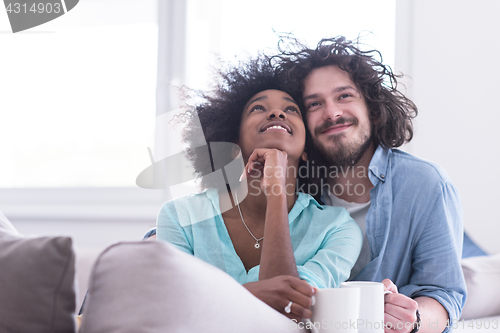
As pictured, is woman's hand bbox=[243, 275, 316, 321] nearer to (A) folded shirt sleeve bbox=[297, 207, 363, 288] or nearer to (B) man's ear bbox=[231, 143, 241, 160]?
(A) folded shirt sleeve bbox=[297, 207, 363, 288]

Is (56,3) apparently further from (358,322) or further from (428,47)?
(358,322)

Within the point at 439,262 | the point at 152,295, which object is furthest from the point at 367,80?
the point at 152,295

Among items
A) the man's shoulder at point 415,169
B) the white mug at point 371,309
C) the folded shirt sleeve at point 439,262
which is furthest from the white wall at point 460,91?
the white mug at point 371,309

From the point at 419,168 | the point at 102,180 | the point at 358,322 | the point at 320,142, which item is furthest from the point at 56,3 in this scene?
the point at 358,322

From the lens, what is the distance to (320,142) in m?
1.28

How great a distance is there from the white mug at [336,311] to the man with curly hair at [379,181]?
40 centimetres

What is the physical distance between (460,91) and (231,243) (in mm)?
1552

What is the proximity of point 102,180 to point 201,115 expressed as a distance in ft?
3.42

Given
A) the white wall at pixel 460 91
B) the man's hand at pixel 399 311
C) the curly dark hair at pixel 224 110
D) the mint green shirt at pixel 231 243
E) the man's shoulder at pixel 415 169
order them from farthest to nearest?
the white wall at pixel 460 91 < the curly dark hair at pixel 224 110 < the man's shoulder at pixel 415 169 < the mint green shirt at pixel 231 243 < the man's hand at pixel 399 311

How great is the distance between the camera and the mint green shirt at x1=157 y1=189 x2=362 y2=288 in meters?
1.09

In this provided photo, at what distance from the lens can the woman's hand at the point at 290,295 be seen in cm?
65

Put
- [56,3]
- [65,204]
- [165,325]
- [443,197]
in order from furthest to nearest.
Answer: [56,3], [65,204], [443,197], [165,325]

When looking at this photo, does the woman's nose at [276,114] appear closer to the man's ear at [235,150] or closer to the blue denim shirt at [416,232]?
the man's ear at [235,150]

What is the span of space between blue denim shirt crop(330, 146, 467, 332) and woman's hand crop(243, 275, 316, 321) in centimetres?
55
